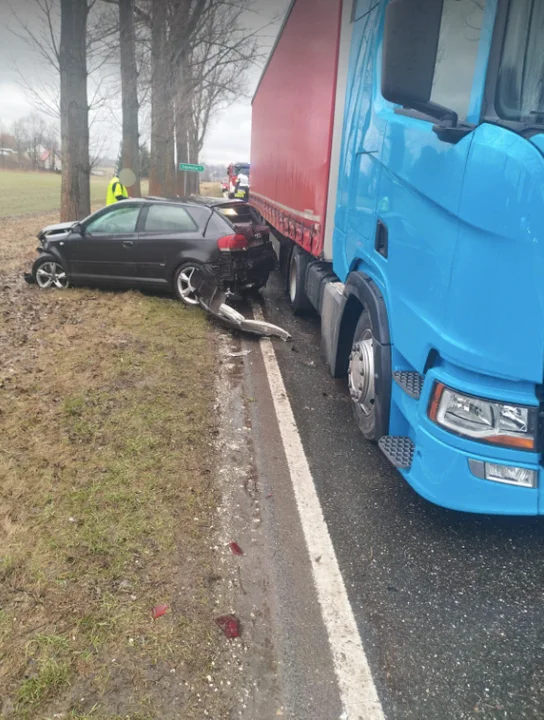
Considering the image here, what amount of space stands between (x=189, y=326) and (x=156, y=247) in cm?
166

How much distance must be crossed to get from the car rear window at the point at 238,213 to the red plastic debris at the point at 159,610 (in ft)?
20.9

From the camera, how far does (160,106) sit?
17656mm

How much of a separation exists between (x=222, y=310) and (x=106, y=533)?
4.50 meters

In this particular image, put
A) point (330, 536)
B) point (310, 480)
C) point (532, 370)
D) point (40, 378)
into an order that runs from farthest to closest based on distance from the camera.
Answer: point (40, 378)
point (310, 480)
point (330, 536)
point (532, 370)

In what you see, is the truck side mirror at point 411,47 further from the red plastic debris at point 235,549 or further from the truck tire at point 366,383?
the red plastic debris at point 235,549

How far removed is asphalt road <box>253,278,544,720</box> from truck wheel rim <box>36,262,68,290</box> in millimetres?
6278

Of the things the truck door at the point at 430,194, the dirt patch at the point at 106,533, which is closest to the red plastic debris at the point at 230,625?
the dirt patch at the point at 106,533

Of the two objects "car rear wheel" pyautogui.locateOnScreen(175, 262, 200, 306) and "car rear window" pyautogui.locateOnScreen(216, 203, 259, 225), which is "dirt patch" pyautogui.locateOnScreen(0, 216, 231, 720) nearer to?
"car rear wheel" pyautogui.locateOnScreen(175, 262, 200, 306)

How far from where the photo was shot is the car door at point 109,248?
27.1 ft

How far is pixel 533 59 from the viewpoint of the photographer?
2.49m

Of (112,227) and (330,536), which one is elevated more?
(112,227)

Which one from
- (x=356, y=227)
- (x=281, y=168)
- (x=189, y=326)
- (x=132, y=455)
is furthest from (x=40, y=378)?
(x=281, y=168)

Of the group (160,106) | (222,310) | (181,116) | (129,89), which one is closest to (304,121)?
(222,310)

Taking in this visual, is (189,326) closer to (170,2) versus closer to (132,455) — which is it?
(132,455)
